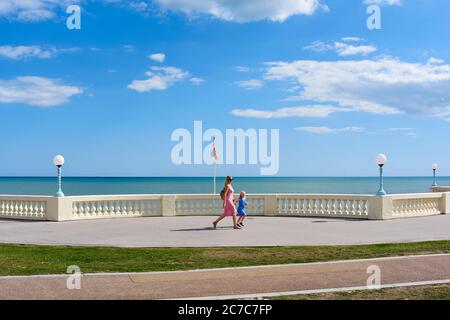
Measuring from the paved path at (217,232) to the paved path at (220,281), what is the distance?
13.2ft

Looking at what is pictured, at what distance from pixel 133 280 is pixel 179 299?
168 cm

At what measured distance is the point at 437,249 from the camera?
42.2 ft

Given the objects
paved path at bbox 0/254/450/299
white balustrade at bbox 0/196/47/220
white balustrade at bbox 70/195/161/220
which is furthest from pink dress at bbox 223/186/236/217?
white balustrade at bbox 0/196/47/220

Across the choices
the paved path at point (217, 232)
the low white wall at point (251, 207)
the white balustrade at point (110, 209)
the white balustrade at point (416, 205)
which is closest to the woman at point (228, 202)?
the paved path at point (217, 232)

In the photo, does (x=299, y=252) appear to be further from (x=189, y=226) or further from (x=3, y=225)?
(x=3, y=225)

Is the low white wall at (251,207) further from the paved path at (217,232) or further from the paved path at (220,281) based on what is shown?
the paved path at (220,281)

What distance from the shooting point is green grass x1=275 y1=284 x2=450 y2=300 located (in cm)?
779

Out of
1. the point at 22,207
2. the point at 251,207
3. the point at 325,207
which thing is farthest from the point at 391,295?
the point at 22,207

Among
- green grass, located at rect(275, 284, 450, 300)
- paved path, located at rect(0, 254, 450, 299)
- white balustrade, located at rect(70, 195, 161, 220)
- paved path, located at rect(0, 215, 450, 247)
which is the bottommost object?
green grass, located at rect(275, 284, 450, 300)

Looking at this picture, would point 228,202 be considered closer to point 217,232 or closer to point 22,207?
point 217,232

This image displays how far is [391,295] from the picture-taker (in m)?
7.98

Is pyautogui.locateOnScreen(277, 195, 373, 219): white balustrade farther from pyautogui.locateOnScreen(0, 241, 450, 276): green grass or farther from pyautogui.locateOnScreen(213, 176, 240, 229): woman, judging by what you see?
pyautogui.locateOnScreen(0, 241, 450, 276): green grass

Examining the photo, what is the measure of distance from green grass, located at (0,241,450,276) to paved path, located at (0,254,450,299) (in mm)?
878
